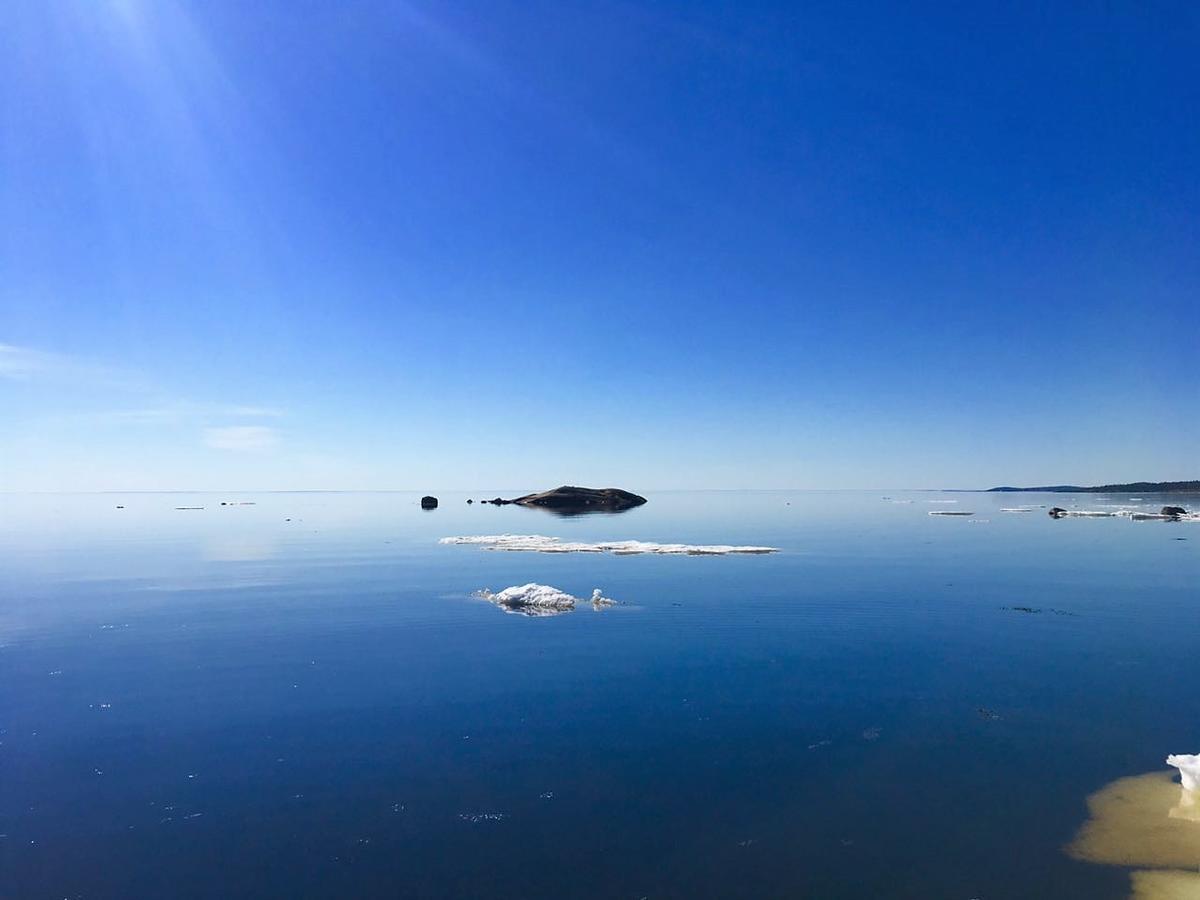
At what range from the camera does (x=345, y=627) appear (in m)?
25.2

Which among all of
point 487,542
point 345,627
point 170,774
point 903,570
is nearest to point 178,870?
point 170,774

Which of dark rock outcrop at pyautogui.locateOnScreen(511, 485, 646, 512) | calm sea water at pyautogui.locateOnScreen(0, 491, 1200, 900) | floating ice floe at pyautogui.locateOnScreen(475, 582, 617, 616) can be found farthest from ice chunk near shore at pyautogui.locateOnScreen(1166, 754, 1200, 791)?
dark rock outcrop at pyautogui.locateOnScreen(511, 485, 646, 512)

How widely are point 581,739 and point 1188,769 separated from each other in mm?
11407

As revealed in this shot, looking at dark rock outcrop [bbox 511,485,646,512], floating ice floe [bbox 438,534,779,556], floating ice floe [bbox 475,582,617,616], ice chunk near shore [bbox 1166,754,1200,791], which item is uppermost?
dark rock outcrop [bbox 511,485,646,512]

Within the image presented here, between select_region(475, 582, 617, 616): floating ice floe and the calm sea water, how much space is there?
2.61 feet

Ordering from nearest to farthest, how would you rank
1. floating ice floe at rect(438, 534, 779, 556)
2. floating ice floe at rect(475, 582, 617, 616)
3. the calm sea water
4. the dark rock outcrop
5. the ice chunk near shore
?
1. the calm sea water
2. the ice chunk near shore
3. floating ice floe at rect(475, 582, 617, 616)
4. floating ice floe at rect(438, 534, 779, 556)
5. the dark rock outcrop

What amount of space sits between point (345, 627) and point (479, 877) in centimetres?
1767

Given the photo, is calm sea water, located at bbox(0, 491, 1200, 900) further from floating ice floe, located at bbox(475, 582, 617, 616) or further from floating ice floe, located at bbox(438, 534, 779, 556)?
floating ice floe, located at bbox(438, 534, 779, 556)

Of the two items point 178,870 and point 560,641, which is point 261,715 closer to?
point 178,870

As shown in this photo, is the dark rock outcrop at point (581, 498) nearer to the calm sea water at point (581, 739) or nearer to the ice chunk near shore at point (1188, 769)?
the calm sea water at point (581, 739)

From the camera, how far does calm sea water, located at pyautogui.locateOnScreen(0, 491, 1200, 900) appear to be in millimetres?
9711

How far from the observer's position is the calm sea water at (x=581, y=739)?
9.71 metres

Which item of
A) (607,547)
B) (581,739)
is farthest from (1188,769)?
(607,547)

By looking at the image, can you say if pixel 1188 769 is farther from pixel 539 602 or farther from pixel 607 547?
pixel 607 547
